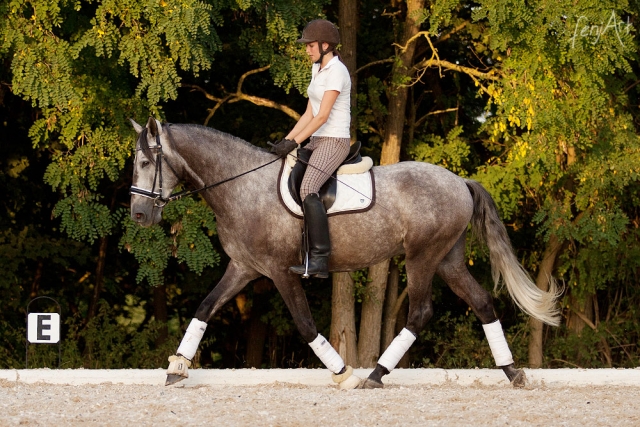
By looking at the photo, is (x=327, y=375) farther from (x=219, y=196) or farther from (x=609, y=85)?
(x=609, y=85)

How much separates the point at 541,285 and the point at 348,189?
9.48 metres

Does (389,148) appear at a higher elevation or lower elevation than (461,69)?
lower

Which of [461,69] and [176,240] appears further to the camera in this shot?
[461,69]

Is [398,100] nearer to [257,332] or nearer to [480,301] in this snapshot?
[257,332]

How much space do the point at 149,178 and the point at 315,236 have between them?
136 centimetres

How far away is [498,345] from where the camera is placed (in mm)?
8883

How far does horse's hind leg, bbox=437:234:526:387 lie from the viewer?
8.88 meters

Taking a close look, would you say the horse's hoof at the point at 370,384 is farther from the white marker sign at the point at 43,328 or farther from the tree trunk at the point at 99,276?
the tree trunk at the point at 99,276

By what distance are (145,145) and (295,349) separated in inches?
466

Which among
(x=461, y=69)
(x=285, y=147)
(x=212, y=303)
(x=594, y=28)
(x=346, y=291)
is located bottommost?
(x=346, y=291)

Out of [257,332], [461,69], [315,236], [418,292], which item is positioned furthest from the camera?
[257,332]

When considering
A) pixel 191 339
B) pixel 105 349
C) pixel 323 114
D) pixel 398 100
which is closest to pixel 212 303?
pixel 191 339

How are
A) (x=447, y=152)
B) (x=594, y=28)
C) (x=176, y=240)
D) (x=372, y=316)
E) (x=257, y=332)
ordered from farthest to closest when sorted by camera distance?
(x=257, y=332)
(x=372, y=316)
(x=447, y=152)
(x=176, y=240)
(x=594, y=28)

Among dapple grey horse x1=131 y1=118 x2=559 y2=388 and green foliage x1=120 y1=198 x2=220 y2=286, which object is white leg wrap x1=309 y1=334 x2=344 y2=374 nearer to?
dapple grey horse x1=131 y1=118 x2=559 y2=388
